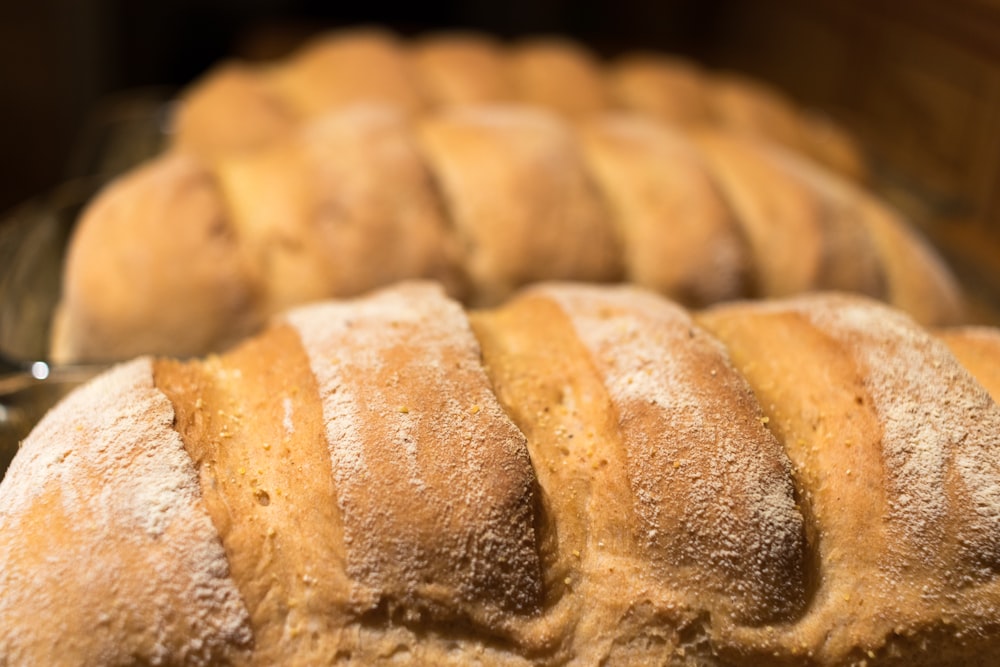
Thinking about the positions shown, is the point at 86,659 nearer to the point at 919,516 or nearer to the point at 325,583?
the point at 325,583

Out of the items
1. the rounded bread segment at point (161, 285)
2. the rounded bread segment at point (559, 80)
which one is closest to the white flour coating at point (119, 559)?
the rounded bread segment at point (161, 285)

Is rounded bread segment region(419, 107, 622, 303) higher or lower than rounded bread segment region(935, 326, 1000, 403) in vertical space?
lower

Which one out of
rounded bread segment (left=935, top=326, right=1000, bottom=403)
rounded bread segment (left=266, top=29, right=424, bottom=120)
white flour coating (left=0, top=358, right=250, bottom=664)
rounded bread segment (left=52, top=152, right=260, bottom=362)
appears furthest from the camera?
rounded bread segment (left=266, top=29, right=424, bottom=120)

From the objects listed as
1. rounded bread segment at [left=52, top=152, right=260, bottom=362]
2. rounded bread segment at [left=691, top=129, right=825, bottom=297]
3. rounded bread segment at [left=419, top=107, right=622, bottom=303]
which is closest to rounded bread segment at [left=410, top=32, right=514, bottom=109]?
rounded bread segment at [left=419, top=107, right=622, bottom=303]

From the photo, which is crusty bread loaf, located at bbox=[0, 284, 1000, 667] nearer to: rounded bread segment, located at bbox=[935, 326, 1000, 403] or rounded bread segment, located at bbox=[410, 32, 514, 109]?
rounded bread segment, located at bbox=[935, 326, 1000, 403]

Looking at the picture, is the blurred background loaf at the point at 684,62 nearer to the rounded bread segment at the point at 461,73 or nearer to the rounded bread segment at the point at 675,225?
the rounded bread segment at the point at 461,73

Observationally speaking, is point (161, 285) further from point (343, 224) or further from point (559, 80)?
point (559, 80)
